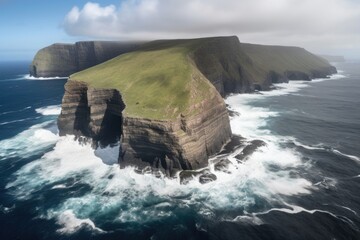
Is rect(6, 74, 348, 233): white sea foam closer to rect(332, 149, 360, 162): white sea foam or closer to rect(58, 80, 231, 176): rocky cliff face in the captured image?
rect(58, 80, 231, 176): rocky cliff face

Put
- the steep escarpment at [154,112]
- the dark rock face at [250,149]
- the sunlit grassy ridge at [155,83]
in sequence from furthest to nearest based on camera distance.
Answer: the dark rock face at [250,149] < the sunlit grassy ridge at [155,83] < the steep escarpment at [154,112]

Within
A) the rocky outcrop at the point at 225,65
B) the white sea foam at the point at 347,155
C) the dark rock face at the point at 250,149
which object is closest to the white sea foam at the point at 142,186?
the dark rock face at the point at 250,149

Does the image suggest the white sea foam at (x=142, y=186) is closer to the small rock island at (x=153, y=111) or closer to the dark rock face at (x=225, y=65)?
the small rock island at (x=153, y=111)

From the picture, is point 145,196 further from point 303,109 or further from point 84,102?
point 303,109

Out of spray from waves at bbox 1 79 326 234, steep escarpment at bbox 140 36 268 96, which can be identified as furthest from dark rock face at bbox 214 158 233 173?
steep escarpment at bbox 140 36 268 96

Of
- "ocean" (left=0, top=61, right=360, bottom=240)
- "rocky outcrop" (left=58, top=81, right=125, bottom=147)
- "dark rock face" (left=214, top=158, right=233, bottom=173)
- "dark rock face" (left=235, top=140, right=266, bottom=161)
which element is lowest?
"ocean" (left=0, top=61, right=360, bottom=240)

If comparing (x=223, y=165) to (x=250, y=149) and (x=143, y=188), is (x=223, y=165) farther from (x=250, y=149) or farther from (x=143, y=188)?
(x=143, y=188)

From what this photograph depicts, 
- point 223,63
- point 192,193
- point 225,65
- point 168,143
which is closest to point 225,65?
point 225,65
